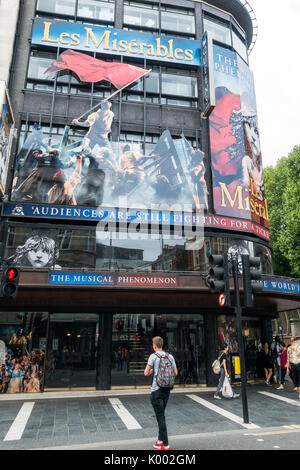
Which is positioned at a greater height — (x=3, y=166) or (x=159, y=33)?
(x=159, y=33)

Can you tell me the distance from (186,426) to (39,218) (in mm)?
10336

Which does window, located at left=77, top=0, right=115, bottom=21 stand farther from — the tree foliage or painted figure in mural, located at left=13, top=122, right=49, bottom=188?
the tree foliage

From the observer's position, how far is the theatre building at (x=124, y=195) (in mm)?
13516

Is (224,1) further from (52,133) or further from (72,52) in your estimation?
(52,133)

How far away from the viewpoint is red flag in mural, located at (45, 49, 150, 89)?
17.0m

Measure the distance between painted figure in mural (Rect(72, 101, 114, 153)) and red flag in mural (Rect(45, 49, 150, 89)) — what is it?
1447 mm

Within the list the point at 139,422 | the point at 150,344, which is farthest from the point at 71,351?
the point at 139,422

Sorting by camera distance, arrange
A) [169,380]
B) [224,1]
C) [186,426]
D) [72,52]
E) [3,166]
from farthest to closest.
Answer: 1. [224,1]
2. [72,52]
3. [3,166]
4. [186,426]
5. [169,380]

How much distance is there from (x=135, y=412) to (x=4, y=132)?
12108 mm

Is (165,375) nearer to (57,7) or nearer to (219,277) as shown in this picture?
(219,277)

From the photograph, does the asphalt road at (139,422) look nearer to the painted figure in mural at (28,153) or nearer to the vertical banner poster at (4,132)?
the vertical banner poster at (4,132)

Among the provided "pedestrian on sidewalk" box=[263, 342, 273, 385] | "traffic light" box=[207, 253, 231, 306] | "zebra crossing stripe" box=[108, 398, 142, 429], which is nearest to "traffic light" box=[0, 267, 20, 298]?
"zebra crossing stripe" box=[108, 398, 142, 429]
